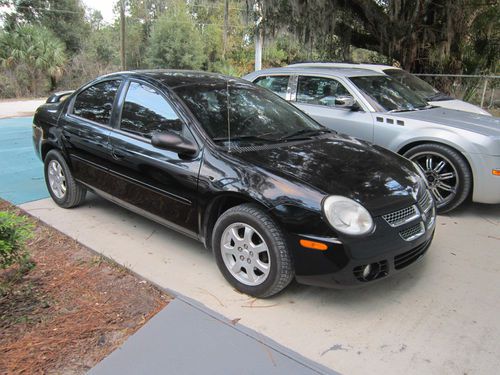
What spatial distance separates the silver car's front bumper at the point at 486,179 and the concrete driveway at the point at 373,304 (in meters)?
0.38

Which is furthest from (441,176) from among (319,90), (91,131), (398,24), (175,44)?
(175,44)

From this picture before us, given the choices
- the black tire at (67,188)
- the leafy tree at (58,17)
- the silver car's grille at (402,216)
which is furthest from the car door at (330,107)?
the leafy tree at (58,17)

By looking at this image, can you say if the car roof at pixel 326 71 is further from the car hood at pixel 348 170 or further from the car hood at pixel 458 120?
the car hood at pixel 348 170

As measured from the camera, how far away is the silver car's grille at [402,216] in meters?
2.92

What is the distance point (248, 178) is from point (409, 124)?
2.81 metres

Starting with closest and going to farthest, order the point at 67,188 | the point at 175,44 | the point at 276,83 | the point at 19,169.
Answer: the point at 67,188 → the point at 276,83 → the point at 19,169 → the point at 175,44

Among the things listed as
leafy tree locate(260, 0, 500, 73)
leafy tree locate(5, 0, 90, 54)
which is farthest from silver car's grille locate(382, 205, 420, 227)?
leafy tree locate(5, 0, 90, 54)

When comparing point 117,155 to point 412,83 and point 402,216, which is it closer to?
point 402,216

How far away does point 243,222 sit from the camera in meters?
3.02

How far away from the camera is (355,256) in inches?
108

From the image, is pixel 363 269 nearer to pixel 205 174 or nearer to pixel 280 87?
pixel 205 174

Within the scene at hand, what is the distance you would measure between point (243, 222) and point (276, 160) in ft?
1.74

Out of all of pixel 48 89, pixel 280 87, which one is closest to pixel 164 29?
pixel 48 89

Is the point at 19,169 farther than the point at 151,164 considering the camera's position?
Yes
